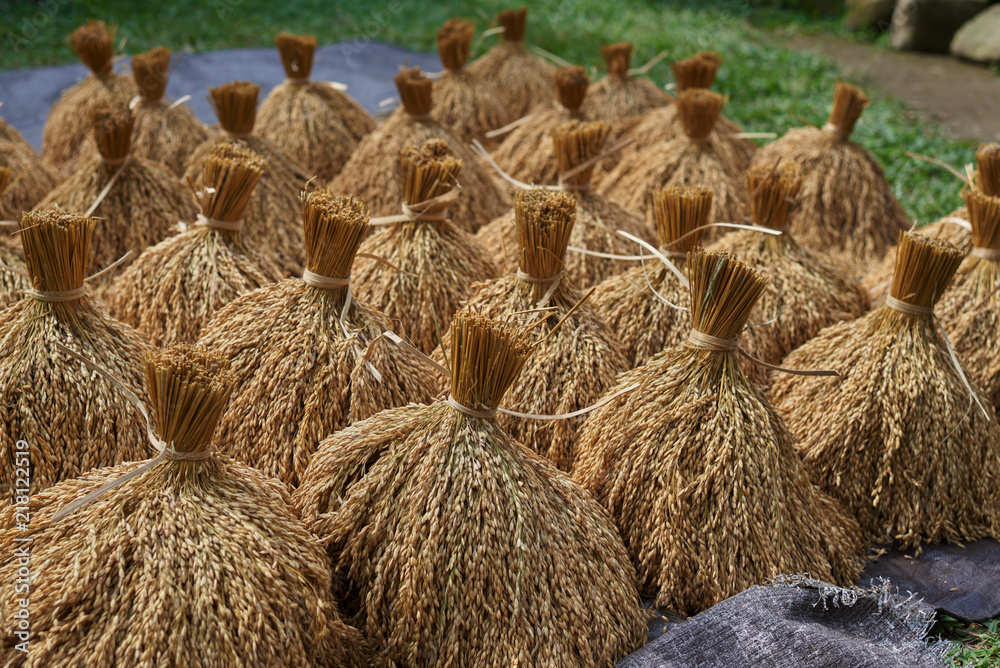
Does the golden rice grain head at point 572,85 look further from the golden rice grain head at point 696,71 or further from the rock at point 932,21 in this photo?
the rock at point 932,21

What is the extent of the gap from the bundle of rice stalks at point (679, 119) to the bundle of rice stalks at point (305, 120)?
1.44 meters

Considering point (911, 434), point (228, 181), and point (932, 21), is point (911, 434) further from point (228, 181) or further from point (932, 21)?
point (932, 21)

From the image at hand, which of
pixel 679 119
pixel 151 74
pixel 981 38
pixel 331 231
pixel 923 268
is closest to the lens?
Result: pixel 331 231

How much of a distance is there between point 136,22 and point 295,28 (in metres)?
1.49

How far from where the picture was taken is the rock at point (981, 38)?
8.23 metres

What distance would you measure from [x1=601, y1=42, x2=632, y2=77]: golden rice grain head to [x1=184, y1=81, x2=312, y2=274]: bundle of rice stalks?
7.20ft

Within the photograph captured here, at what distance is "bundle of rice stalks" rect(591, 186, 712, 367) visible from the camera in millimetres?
2723

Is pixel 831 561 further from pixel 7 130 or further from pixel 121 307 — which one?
pixel 7 130

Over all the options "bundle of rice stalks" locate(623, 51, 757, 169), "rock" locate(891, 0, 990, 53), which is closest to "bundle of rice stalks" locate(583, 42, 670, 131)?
"bundle of rice stalks" locate(623, 51, 757, 169)

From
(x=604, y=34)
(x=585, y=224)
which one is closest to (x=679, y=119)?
(x=585, y=224)

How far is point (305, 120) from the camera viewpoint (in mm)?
4352

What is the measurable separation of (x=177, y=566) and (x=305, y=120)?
10.2 feet

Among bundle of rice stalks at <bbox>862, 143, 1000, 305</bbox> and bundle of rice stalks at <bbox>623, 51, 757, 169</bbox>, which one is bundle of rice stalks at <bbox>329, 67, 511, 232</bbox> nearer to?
bundle of rice stalks at <bbox>623, 51, 757, 169</bbox>

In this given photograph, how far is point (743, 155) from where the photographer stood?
457cm
